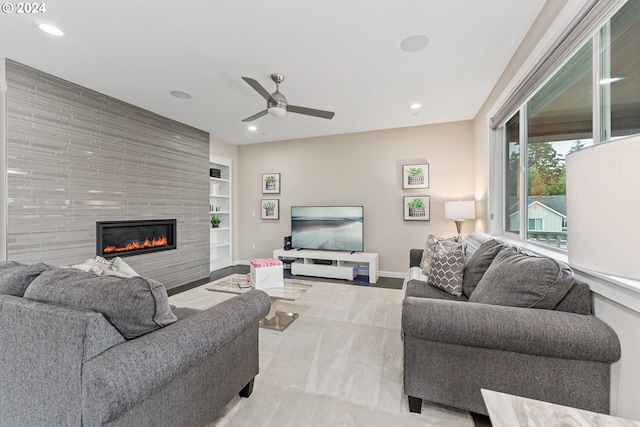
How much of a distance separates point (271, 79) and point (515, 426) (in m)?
3.08

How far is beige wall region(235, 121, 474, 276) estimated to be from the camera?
4254 millimetres

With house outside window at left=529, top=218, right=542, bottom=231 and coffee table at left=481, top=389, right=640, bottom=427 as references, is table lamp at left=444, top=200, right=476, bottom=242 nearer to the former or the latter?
house outside window at left=529, top=218, right=542, bottom=231

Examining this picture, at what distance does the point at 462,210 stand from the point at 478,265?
1.76 metres

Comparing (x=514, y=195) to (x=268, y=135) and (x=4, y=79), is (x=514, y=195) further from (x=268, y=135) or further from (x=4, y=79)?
(x=4, y=79)

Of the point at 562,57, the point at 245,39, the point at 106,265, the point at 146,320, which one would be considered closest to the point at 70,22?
the point at 245,39

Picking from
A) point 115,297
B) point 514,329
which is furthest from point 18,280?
point 514,329

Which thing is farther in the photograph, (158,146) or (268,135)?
(268,135)

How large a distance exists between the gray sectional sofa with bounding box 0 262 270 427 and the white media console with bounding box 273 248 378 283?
3.22m

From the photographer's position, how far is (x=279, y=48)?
2.29 metres

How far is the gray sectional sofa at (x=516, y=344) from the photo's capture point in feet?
3.80

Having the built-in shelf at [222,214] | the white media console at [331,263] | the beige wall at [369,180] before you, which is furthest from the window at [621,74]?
the built-in shelf at [222,214]

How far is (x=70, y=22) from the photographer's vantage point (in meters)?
1.96

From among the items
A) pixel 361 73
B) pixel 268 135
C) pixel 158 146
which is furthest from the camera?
pixel 268 135

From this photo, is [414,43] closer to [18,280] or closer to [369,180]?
[369,180]
